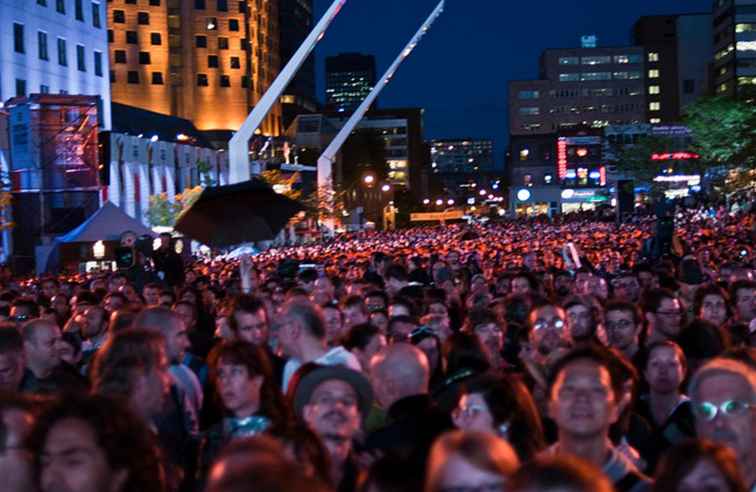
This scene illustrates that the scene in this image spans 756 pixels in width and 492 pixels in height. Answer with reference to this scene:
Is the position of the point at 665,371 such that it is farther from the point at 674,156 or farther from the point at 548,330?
the point at 674,156

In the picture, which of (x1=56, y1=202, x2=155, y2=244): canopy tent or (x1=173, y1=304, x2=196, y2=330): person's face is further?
(x1=56, y1=202, x2=155, y2=244): canopy tent

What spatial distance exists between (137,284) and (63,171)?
23.6 m

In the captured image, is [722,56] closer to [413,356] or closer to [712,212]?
[712,212]

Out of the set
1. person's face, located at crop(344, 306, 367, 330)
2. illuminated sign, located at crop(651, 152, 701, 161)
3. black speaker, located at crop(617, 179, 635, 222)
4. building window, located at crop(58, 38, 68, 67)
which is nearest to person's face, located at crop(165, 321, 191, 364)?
person's face, located at crop(344, 306, 367, 330)

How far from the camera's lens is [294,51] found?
16650cm

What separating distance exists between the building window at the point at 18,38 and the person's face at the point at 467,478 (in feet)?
171

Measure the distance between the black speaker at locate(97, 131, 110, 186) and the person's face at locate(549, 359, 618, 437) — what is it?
3644 centimetres

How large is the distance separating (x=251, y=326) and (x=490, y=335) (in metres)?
1.88

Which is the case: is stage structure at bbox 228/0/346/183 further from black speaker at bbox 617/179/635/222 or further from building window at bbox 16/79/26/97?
black speaker at bbox 617/179/635/222

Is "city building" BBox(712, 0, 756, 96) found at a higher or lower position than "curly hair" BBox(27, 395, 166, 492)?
higher

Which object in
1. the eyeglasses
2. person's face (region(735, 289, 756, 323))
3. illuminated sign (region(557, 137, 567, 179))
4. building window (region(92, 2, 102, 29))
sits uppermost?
building window (region(92, 2, 102, 29))

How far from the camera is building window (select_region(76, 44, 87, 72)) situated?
59.2 meters

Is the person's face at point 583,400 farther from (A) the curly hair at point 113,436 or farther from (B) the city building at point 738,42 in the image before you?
(B) the city building at point 738,42

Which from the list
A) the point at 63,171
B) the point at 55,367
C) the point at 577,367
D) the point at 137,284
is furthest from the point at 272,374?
the point at 63,171
